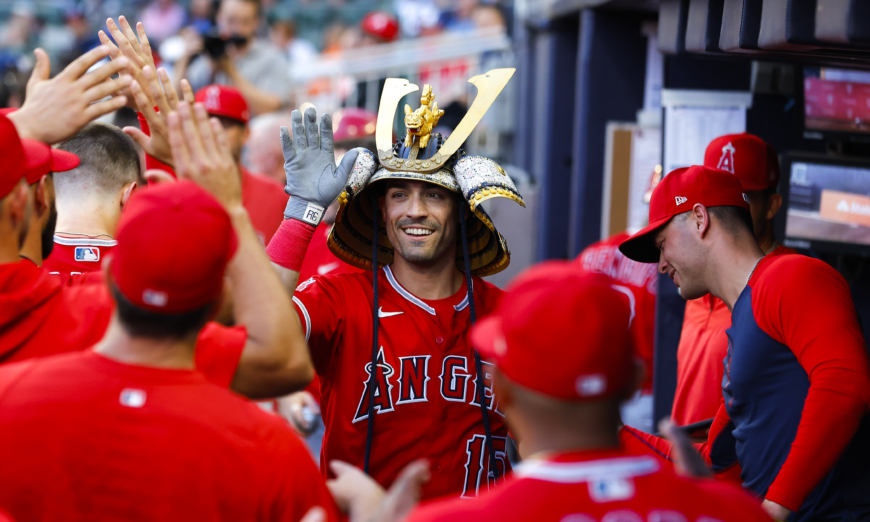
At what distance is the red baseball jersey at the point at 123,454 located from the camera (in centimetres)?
163

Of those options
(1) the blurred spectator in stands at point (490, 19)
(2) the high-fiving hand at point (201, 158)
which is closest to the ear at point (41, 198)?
(2) the high-fiving hand at point (201, 158)

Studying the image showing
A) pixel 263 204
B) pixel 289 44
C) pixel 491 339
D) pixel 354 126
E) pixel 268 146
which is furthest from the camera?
pixel 289 44

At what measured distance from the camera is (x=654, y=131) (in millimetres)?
5094

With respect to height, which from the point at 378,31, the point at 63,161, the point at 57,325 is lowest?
the point at 57,325

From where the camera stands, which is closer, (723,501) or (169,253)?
(723,501)

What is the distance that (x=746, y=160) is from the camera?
12.2 ft

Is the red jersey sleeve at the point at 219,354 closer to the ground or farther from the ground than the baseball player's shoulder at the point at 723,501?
farther from the ground

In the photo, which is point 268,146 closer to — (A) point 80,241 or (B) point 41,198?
Result: (A) point 80,241

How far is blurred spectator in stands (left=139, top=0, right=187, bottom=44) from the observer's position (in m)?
12.9

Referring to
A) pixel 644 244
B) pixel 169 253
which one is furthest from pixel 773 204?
pixel 169 253

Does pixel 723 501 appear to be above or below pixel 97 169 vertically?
below

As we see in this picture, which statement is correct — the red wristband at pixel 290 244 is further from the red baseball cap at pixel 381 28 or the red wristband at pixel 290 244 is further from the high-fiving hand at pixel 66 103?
the red baseball cap at pixel 381 28

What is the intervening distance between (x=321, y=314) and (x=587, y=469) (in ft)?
4.97

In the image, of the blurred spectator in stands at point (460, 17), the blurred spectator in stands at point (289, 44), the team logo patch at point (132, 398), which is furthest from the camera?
the blurred spectator in stands at point (289, 44)
